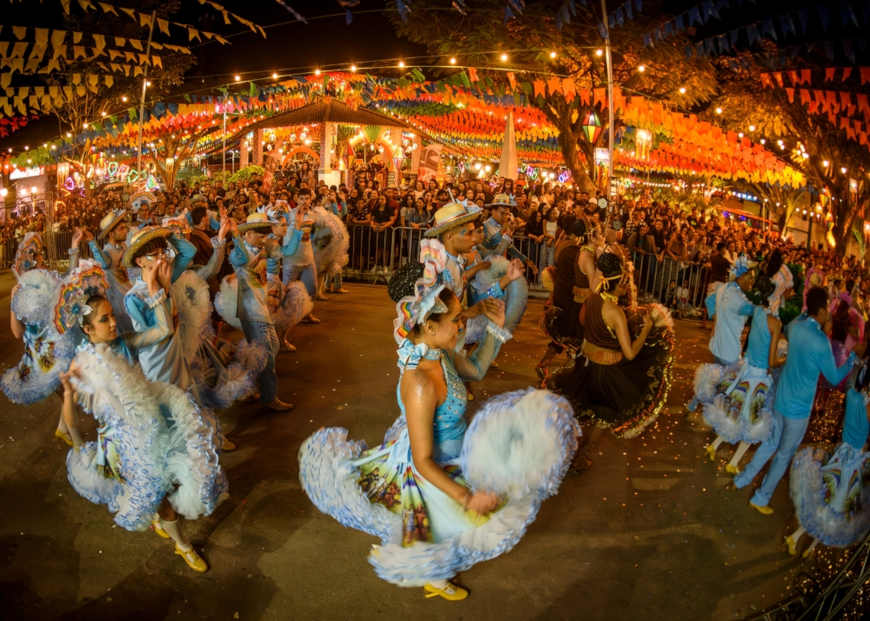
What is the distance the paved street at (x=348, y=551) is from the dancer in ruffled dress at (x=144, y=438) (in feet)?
1.94

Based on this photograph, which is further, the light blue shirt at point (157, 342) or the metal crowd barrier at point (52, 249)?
the metal crowd barrier at point (52, 249)

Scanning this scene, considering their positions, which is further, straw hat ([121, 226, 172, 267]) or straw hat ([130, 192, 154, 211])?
straw hat ([130, 192, 154, 211])

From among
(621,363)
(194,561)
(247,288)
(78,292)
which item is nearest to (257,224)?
(247,288)

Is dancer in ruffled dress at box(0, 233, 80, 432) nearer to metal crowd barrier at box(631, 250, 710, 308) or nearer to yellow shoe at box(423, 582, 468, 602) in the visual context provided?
yellow shoe at box(423, 582, 468, 602)

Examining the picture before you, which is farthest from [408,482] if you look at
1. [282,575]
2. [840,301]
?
[840,301]

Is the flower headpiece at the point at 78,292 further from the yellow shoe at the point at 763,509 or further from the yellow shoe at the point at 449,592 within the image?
the yellow shoe at the point at 763,509

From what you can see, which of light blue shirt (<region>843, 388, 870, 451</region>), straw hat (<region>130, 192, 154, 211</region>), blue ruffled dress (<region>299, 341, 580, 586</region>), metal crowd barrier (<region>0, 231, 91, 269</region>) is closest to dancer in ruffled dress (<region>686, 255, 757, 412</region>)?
light blue shirt (<region>843, 388, 870, 451</region>)

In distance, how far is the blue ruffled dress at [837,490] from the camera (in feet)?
14.5

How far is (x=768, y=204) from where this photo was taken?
4372 centimetres

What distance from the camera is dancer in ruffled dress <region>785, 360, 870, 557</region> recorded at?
440 centimetres

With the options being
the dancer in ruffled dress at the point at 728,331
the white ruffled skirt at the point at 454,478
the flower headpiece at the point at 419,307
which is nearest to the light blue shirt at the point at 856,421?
the dancer in ruffled dress at the point at 728,331

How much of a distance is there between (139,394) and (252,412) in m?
3.16

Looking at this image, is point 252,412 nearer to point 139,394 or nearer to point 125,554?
point 125,554

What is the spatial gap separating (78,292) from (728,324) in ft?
17.7
